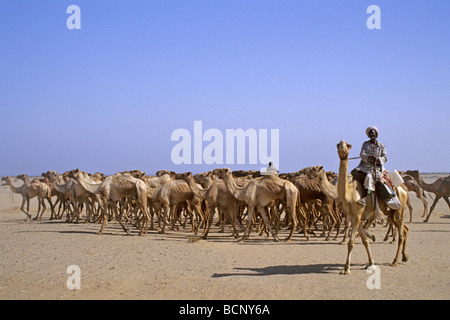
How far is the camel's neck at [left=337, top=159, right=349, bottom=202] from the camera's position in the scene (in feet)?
31.4

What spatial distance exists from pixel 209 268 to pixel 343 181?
11.8 ft

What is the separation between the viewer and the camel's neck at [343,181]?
31.4 feet

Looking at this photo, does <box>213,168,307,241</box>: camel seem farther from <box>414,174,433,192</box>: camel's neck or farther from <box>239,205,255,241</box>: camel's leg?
<box>414,174,433,192</box>: camel's neck

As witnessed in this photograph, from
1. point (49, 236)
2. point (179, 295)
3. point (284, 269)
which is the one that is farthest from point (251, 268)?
point (49, 236)

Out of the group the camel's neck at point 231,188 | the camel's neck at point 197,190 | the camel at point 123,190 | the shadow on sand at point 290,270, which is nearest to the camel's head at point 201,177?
the camel's neck at point 197,190

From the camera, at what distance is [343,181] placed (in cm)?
965

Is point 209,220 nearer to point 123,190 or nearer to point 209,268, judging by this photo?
point 123,190

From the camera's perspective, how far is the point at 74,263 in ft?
36.2

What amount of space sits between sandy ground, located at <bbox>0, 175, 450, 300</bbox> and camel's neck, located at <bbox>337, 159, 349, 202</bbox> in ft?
5.43

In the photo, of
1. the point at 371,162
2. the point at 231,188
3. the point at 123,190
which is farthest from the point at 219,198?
the point at 371,162

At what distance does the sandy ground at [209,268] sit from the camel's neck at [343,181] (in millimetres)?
1655

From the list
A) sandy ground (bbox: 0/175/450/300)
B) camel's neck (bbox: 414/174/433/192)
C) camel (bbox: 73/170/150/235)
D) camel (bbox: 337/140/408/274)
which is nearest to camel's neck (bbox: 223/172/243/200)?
sandy ground (bbox: 0/175/450/300)
